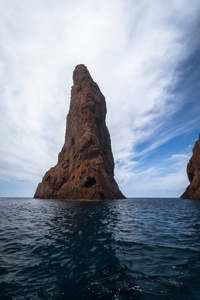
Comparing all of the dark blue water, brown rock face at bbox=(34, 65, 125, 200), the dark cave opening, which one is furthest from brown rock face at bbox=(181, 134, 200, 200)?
the dark blue water

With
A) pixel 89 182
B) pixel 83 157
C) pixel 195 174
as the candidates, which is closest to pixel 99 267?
pixel 89 182

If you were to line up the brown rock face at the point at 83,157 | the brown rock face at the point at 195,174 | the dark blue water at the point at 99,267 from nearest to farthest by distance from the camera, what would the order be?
the dark blue water at the point at 99,267, the brown rock face at the point at 83,157, the brown rock face at the point at 195,174

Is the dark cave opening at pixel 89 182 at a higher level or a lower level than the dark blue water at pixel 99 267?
higher

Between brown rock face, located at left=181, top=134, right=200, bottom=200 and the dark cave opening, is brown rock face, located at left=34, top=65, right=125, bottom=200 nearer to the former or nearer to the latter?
the dark cave opening

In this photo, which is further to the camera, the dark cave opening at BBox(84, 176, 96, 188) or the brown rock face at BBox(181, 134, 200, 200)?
the brown rock face at BBox(181, 134, 200, 200)

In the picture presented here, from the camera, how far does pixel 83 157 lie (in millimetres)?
68562

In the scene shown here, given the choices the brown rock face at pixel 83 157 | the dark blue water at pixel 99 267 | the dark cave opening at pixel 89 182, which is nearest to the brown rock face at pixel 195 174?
the brown rock face at pixel 83 157

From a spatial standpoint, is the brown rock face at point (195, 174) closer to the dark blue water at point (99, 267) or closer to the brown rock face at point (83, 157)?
the brown rock face at point (83, 157)

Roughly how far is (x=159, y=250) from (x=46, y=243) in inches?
213

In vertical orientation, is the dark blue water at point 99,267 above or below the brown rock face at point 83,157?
below

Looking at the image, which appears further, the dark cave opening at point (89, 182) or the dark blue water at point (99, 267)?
the dark cave opening at point (89, 182)

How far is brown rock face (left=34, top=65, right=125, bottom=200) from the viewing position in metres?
58.9

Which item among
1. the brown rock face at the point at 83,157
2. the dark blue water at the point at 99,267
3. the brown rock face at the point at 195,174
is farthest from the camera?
the brown rock face at the point at 195,174

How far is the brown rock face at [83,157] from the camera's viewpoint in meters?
58.9
